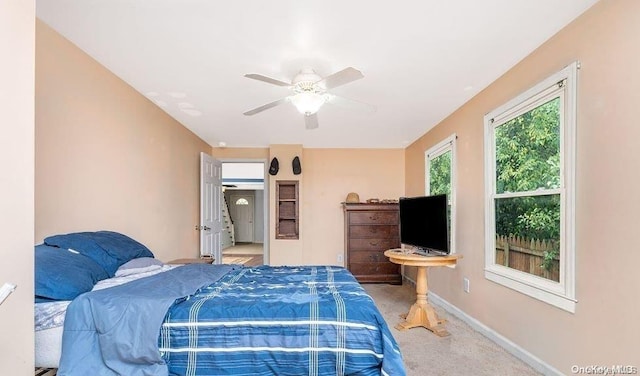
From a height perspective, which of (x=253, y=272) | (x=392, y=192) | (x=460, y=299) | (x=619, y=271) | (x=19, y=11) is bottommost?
(x=460, y=299)

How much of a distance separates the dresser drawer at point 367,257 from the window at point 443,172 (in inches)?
50.5

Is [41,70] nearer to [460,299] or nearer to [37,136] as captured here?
[37,136]

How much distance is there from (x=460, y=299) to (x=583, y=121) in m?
2.31

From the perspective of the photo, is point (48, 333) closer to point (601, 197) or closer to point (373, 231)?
point (601, 197)

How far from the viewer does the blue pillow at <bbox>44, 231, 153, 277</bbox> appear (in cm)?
208

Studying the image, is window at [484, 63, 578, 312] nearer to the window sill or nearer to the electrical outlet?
the window sill

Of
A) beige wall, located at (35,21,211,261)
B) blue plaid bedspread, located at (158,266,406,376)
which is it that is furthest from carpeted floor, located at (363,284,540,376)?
beige wall, located at (35,21,211,261)

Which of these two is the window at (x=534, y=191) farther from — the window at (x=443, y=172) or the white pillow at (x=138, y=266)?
the white pillow at (x=138, y=266)

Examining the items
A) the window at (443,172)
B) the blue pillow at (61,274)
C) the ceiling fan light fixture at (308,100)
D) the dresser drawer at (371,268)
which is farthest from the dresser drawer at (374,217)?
the blue pillow at (61,274)

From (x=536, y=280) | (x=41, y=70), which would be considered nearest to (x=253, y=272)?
(x=41, y=70)

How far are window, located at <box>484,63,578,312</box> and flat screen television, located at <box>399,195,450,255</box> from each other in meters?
0.39

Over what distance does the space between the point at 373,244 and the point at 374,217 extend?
440 mm

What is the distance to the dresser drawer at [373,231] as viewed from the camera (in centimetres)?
554

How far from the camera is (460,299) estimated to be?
368 centimetres
